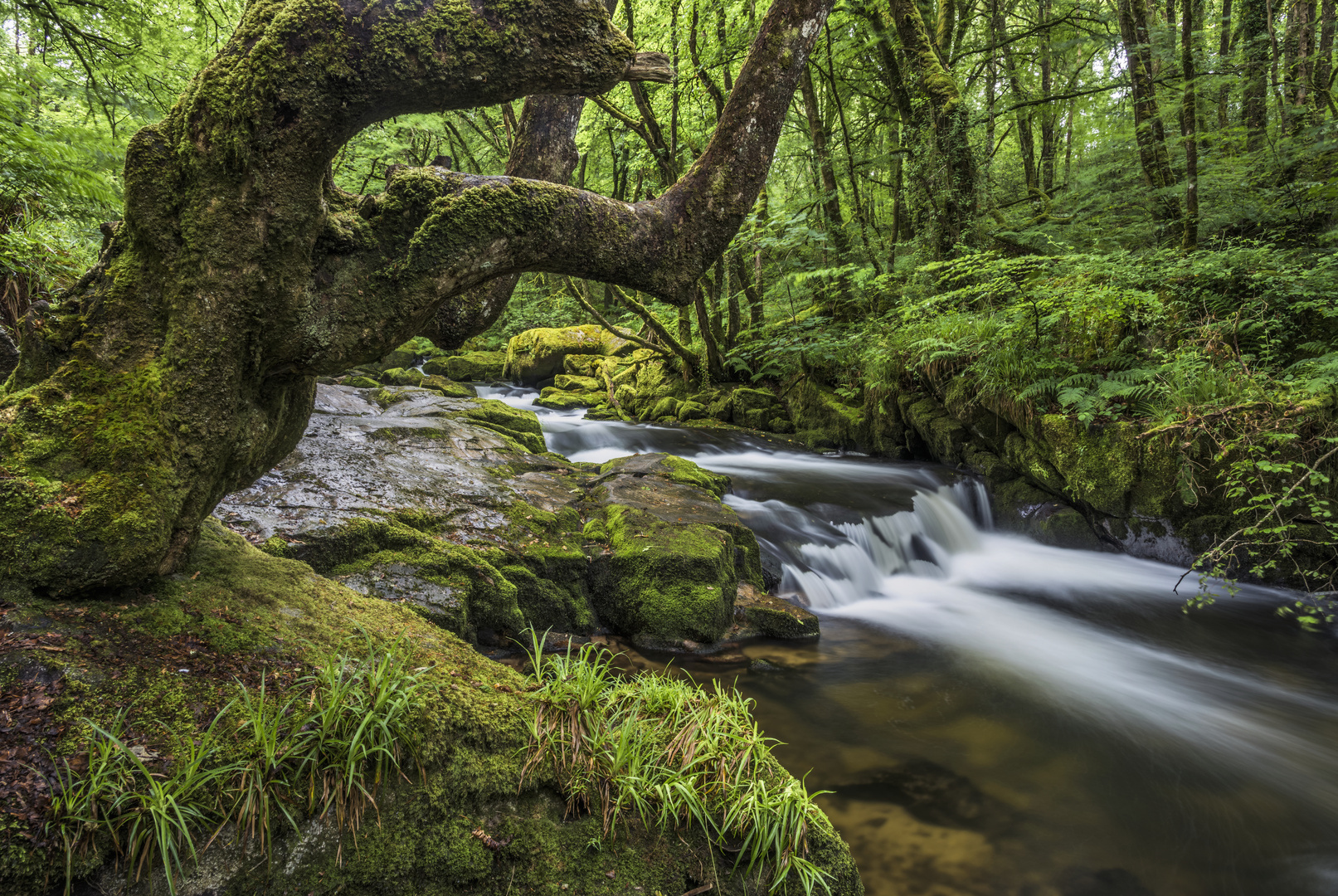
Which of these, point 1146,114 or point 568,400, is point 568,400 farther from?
point 1146,114

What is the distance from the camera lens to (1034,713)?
476 centimetres

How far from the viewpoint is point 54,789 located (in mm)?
1608

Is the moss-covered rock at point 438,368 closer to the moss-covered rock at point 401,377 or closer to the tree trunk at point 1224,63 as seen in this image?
the moss-covered rock at point 401,377

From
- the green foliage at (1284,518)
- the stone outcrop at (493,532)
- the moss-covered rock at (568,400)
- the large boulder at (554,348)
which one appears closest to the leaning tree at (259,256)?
the stone outcrop at (493,532)

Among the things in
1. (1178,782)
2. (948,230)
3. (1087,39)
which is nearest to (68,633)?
(1178,782)

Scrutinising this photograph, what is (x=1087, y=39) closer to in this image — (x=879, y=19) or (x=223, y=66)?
(x=879, y=19)

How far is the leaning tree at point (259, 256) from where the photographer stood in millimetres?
1937

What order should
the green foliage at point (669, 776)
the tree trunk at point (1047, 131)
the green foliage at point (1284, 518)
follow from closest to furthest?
the green foliage at point (669, 776) → the green foliage at point (1284, 518) → the tree trunk at point (1047, 131)

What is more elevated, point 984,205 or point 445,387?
point 984,205

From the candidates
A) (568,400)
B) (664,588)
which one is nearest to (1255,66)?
(664,588)

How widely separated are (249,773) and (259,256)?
1.65 metres

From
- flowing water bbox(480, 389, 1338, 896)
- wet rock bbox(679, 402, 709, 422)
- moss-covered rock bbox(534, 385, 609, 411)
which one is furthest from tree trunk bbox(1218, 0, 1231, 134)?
moss-covered rock bbox(534, 385, 609, 411)

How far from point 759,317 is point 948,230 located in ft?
15.1

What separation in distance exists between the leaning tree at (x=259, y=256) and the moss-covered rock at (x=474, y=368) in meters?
18.1
